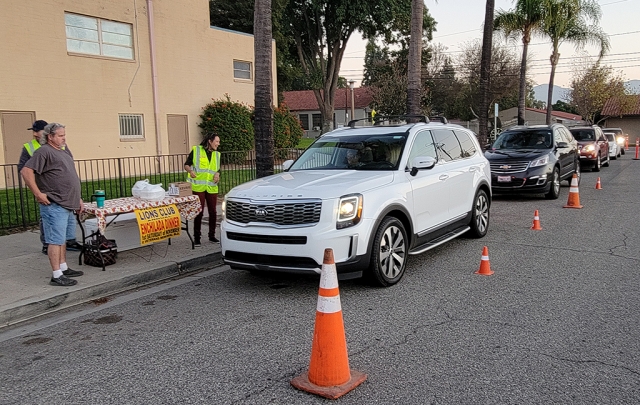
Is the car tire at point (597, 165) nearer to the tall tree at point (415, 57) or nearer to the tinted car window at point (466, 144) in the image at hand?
the tall tree at point (415, 57)

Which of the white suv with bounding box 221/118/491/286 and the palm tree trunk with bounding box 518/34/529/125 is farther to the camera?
the palm tree trunk with bounding box 518/34/529/125

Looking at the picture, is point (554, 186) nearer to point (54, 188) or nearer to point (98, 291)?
point (98, 291)

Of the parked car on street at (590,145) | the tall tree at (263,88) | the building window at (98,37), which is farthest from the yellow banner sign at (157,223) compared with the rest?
the parked car on street at (590,145)

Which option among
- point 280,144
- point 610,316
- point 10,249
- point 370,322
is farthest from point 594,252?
point 280,144

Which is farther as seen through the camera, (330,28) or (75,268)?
(330,28)

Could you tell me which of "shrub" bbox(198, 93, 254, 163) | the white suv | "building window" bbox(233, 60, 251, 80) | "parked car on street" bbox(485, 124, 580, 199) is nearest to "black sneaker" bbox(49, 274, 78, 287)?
the white suv

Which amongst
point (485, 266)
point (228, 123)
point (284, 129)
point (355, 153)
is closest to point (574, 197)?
point (485, 266)

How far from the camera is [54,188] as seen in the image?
6.25 m

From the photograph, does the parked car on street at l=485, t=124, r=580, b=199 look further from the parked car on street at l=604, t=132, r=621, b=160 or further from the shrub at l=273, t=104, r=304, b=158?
the parked car on street at l=604, t=132, r=621, b=160

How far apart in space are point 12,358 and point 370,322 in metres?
3.14

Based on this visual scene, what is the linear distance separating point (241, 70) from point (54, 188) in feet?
60.5

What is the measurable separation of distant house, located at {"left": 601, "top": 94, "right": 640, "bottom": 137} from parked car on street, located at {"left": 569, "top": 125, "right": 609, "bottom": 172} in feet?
123

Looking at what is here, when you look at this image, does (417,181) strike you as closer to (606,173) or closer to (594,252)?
(594,252)

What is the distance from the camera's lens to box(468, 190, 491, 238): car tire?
28.0ft
